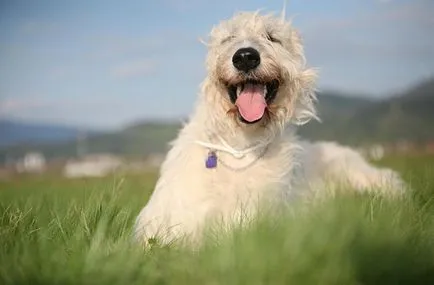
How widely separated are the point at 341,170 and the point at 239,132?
223 centimetres

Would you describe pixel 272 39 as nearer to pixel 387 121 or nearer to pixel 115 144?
pixel 387 121

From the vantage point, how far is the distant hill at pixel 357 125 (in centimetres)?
845

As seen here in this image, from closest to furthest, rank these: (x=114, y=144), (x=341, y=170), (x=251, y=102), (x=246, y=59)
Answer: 1. (x=246, y=59)
2. (x=251, y=102)
3. (x=341, y=170)
4. (x=114, y=144)

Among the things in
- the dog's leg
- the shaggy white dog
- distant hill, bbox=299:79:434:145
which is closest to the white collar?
the shaggy white dog

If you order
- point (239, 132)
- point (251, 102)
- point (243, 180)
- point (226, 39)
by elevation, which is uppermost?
point (226, 39)

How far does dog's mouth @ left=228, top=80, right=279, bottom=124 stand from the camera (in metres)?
5.06

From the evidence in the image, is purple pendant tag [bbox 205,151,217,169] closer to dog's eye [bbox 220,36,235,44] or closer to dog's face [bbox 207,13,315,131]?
dog's face [bbox 207,13,315,131]

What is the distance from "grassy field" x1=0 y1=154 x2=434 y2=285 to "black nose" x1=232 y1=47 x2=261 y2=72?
1176 mm

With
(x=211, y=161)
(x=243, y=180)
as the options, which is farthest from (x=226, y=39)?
(x=243, y=180)

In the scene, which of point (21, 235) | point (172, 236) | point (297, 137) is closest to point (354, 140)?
point (297, 137)

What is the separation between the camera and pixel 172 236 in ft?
15.5

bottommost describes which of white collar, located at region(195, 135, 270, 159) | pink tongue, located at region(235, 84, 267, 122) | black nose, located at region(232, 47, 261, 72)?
white collar, located at region(195, 135, 270, 159)

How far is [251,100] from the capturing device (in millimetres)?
5082

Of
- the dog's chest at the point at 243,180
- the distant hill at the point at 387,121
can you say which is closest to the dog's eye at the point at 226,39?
the dog's chest at the point at 243,180
